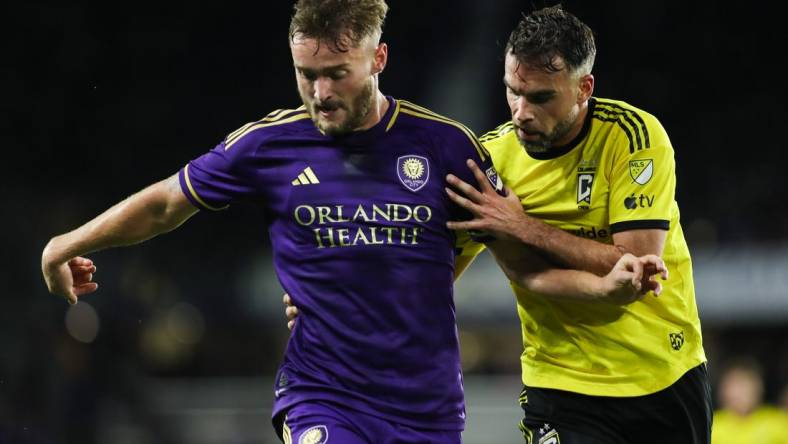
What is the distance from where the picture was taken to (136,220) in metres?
3.96

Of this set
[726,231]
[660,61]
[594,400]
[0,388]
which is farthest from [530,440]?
[660,61]

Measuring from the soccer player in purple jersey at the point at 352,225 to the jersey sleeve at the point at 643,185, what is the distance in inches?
13.8

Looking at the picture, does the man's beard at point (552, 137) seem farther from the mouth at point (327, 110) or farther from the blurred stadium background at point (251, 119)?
the blurred stadium background at point (251, 119)

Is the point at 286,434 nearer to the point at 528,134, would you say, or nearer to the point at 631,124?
the point at 528,134

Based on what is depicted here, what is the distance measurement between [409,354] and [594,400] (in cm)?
87

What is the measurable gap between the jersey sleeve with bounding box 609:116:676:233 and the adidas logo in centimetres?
111

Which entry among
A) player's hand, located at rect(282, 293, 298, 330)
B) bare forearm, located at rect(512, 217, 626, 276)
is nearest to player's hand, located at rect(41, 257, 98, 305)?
player's hand, located at rect(282, 293, 298, 330)

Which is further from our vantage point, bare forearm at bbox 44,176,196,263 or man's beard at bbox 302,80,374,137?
bare forearm at bbox 44,176,196,263

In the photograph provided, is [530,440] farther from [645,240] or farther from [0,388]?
[0,388]

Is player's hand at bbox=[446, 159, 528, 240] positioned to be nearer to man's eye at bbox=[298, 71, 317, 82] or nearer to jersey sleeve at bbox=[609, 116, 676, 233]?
jersey sleeve at bbox=[609, 116, 676, 233]

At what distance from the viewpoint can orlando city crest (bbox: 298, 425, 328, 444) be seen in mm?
A: 3590

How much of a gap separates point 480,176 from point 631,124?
0.68 metres

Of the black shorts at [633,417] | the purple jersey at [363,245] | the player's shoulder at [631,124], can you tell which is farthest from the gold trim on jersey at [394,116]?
the black shorts at [633,417]

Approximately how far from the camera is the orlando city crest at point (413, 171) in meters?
3.80
